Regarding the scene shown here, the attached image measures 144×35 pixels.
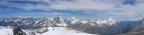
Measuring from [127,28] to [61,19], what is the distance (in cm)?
1864

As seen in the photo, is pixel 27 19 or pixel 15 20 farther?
pixel 27 19

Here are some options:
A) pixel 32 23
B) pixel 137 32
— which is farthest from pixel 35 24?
pixel 137 32

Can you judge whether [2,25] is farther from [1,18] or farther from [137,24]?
[137,24]

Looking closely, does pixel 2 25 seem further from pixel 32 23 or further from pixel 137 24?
pixel 137 24

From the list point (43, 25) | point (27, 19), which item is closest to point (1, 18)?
point (27, 19)

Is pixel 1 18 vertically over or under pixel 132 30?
over

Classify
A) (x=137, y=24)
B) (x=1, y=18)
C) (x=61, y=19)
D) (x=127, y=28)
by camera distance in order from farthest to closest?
(x=137, y=24), (x=127, y=28), (x=61, y=19), (x=1, y=18)

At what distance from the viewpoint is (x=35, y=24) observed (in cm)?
5919

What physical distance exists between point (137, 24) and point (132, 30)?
902 cm

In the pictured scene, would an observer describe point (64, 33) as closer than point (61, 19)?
Yes

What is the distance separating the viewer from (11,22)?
56.6 meters

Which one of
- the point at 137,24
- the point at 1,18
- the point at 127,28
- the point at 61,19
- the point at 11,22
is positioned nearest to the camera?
the point at 1,18

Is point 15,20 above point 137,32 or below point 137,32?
above

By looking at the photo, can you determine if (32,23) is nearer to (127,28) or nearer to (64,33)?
(64,33)
